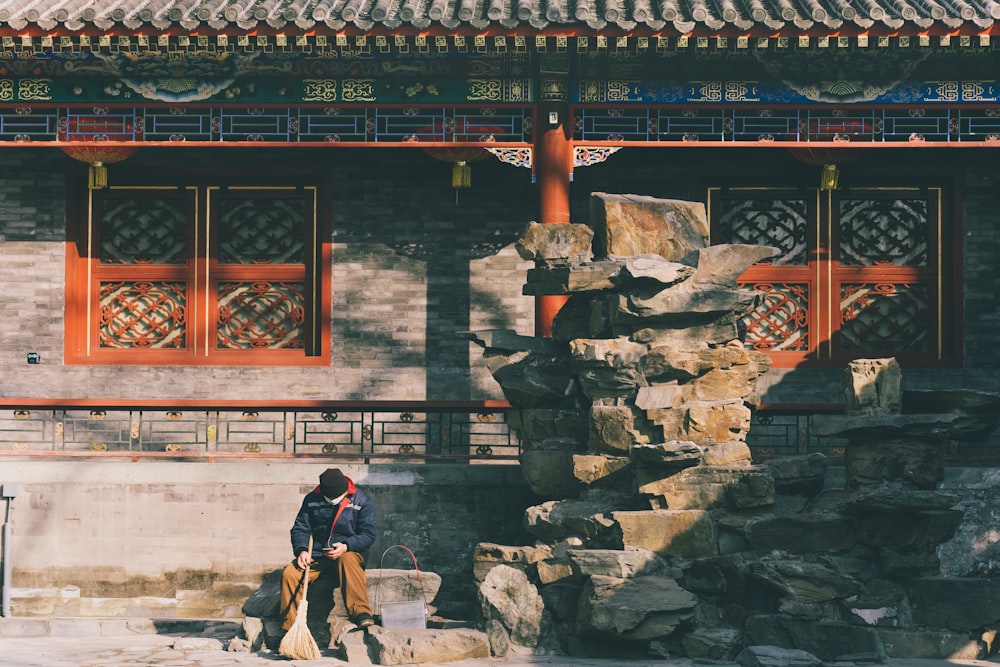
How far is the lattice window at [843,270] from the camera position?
51.4 ft

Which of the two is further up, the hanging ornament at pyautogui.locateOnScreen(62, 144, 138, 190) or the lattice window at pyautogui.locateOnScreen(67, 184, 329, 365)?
the hanging ornament at pyautogui.locateOnScreen(62, 144, 138, 190)

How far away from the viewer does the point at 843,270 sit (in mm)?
15758

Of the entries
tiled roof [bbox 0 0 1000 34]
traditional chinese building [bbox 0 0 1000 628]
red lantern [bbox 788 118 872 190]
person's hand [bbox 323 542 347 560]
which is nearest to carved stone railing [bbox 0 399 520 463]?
traditional chinese building [bbox 0 0 1000 628]

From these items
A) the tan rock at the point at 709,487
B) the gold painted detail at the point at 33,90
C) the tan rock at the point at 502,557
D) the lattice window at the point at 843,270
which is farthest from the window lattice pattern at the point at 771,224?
the gold painted detail at the point at 33,90

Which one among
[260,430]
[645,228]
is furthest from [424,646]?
[260,430]

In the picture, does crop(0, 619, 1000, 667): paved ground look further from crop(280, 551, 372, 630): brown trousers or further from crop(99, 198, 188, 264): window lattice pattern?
crop(99, 198, 188, 264): window lattice pattern

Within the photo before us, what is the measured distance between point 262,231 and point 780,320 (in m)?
5.54

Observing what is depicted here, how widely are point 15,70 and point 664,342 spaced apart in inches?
289

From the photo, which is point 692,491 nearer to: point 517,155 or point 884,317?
point 517,155

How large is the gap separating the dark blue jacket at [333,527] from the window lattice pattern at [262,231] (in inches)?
202

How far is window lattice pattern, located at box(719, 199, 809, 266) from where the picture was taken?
1581cm

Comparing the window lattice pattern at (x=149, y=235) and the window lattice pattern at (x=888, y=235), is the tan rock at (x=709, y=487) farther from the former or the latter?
the window lattice pattern at (x=149, y=235)

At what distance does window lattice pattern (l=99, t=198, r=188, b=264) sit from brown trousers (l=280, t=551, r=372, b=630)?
19.6ft

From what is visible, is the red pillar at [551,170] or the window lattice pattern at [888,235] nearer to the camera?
the red pillar at [551,170]
